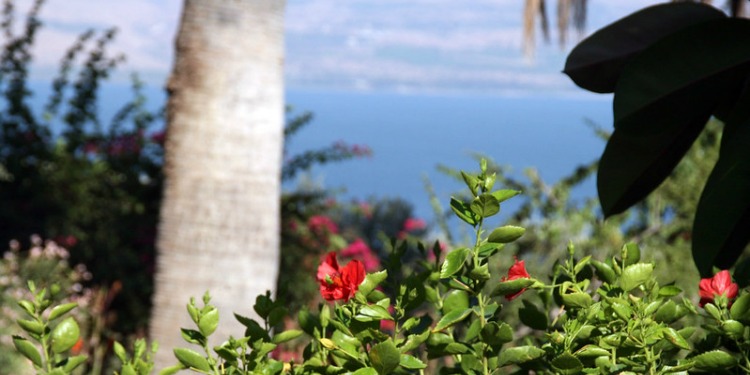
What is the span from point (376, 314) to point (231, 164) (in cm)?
339

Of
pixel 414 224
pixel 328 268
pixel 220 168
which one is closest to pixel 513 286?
pixel 328 268

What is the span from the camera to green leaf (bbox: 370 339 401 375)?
125 cm

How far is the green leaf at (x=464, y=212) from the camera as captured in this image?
1313mm

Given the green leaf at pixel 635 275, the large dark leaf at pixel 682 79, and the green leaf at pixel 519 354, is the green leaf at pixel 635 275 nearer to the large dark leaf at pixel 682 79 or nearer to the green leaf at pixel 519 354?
the green leaf at pixel 519 354

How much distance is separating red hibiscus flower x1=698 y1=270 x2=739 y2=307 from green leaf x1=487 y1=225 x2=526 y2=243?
0.38 metres

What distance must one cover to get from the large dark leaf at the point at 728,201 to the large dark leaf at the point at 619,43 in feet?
0.67

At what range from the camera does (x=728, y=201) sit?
1.54 meters

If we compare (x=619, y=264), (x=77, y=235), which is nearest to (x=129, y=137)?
(x=77, y=235)

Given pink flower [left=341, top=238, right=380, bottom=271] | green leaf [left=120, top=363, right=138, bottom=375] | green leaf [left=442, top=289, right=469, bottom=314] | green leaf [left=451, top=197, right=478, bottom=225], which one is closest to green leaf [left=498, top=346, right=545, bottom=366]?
green leaf [left=442, top=289, right=469, bottom=314]

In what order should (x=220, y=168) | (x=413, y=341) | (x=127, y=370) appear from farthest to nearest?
1. (x=220, y=168)
2. (x=127, y=370)
3. (x=413, y=341)

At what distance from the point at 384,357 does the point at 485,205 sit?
24 centimetres

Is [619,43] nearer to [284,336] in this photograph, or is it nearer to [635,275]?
[635,275]

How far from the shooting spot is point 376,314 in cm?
129

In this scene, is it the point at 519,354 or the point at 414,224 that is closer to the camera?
the point at 519,354
